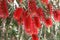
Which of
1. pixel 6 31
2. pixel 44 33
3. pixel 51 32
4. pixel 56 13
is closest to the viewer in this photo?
pixel 56 13

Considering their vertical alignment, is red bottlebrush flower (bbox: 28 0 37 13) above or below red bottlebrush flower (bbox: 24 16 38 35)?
above

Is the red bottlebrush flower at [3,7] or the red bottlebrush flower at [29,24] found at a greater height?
the red bottlebrush flower at [3,7]

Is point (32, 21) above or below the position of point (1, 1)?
below

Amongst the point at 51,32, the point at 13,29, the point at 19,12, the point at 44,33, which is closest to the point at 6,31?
the point at 13,29

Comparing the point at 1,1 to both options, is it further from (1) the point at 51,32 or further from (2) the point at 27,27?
(1) the point at 51,32

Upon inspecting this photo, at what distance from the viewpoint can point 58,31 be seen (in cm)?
250

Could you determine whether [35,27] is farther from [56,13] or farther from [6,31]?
[6,31]

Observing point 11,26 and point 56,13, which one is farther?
point 11,26

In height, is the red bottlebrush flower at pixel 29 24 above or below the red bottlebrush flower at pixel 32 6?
below

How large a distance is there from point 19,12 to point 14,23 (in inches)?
34.0

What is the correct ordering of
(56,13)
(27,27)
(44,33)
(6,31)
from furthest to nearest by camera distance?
(44,33)
(6,31)
(56,13)
(27,27)

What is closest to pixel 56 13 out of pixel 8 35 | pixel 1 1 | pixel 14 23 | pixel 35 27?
pixel 35 27

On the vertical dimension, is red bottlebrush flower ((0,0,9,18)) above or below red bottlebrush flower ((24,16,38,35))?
above

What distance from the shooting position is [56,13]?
1266 mm
